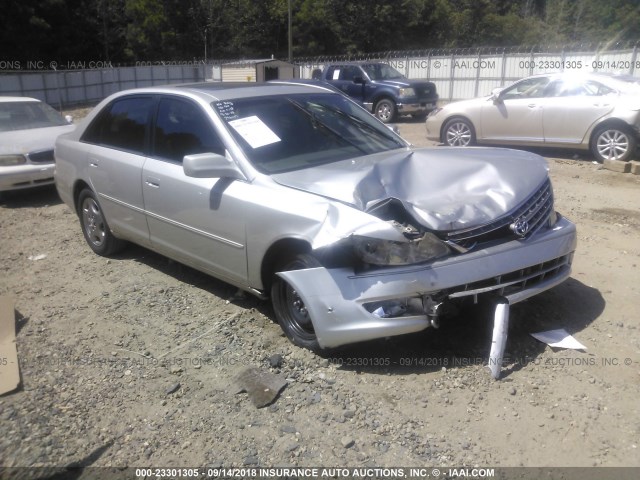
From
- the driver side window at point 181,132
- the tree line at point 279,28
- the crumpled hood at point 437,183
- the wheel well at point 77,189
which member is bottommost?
the wheel well at point 77,189

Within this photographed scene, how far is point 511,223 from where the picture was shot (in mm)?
3619

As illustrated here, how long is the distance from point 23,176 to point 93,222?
3.27 metres

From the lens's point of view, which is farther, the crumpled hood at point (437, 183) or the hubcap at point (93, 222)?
the hubcap at point (93, 222)

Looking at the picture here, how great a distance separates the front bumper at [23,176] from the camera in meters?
8.47

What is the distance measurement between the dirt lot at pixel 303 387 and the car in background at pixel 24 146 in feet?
13.1

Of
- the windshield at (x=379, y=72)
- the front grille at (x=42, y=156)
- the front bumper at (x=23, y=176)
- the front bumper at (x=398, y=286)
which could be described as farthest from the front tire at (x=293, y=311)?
the windshield at (x=379, y=72)

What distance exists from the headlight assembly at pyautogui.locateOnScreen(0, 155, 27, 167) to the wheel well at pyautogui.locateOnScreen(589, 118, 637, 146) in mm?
9062

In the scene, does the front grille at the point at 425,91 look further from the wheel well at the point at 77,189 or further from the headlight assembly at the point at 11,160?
the wheel well at the point at 77,189

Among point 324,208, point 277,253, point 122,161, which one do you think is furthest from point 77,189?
point 324,208

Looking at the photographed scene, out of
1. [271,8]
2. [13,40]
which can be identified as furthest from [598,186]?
[271,8]

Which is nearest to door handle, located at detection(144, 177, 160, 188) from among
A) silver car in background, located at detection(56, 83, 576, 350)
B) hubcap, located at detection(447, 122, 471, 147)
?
silver car in background, located at detection(56, 83, 576, 350)

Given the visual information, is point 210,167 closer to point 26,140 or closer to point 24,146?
point 24,146

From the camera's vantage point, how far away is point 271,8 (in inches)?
1780

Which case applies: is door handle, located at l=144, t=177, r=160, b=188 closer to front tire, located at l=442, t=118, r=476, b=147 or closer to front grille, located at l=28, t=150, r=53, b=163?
front grille, located at l=28, t=150, r=53, b=163
